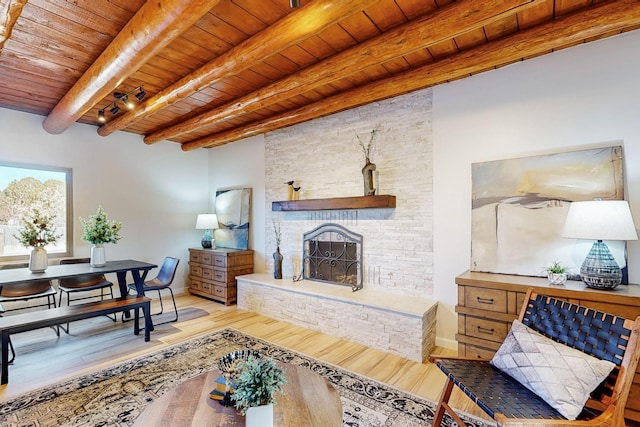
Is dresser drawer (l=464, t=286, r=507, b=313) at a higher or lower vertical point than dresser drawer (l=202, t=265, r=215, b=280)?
higher

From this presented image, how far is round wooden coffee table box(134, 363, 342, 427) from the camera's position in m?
1.39

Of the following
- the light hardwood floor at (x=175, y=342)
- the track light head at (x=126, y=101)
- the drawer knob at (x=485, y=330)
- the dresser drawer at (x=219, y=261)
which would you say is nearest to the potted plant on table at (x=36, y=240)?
the light hardwood floor at (x=175, y=342)

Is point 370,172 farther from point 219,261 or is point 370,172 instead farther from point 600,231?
point 219,261

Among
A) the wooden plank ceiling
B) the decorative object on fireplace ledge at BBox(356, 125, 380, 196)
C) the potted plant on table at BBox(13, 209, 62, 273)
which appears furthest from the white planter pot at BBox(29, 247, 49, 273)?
the decorative object on fireplace ledge at BBox(356, 125, 380, 196)

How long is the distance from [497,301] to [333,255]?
2108 millimetres

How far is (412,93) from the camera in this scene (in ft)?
11.5

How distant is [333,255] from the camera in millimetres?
4180

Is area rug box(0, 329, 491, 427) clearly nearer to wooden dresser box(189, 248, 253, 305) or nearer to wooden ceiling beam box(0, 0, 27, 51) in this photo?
wooden dresser box(189, 248, 253, 305)

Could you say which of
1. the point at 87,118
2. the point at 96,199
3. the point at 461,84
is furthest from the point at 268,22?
the point at 96,199

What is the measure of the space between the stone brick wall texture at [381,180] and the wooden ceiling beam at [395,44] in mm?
1092

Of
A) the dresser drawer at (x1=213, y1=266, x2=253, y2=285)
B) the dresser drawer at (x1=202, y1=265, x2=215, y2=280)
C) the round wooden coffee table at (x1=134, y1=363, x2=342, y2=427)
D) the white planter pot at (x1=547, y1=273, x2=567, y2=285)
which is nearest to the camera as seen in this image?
the round wooden coffee table at (x1=134, y1=363, x2=342, y2=427)

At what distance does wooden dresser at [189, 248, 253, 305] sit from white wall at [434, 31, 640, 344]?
3.09 m

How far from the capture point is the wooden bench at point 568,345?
4.68 feet

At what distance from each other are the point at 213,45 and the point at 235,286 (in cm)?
353
